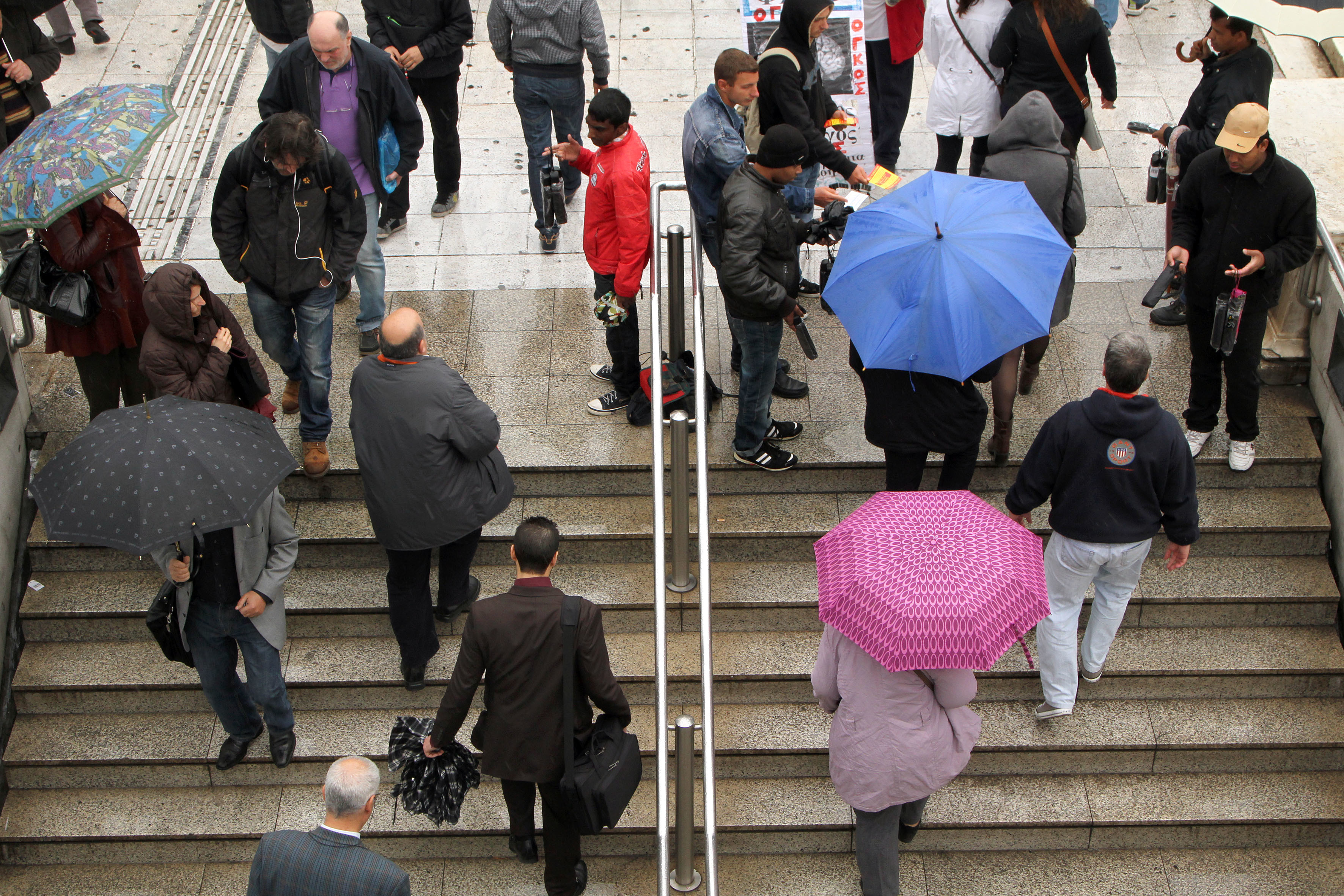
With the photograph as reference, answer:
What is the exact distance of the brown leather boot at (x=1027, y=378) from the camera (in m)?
6.51

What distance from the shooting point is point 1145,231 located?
7723 millimetres

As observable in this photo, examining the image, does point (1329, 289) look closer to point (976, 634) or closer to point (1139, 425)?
point (1139, 425)

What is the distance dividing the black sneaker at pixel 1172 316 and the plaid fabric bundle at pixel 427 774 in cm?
455

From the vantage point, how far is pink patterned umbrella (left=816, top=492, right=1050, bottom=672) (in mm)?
A: 4102

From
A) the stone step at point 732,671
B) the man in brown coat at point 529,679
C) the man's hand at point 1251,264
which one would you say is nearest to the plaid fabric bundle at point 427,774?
the man in brown coat at point 529,679

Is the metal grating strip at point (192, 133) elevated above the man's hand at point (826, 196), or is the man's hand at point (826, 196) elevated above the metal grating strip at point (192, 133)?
the man's hand at point (826, 196)

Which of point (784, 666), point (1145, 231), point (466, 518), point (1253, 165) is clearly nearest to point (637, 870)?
point (784, 666)

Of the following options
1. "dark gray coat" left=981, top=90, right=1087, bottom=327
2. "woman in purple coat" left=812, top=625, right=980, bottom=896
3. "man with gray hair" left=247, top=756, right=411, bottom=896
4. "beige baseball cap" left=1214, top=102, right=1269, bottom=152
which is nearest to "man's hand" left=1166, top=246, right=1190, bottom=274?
"dark gray coat" left=981, top=90, right=1087, bottom=327

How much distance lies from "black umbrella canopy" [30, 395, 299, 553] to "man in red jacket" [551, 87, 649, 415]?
218 centimetres

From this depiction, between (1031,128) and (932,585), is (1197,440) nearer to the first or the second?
(1031,128)

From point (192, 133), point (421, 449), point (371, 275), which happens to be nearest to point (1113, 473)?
point (421, 449)

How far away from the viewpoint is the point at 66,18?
29.7 feet

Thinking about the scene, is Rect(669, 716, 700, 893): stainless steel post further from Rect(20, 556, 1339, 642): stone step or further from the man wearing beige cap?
the man wearing beige cap

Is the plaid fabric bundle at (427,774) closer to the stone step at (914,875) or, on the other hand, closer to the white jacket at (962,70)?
the stone step at (914,875)
